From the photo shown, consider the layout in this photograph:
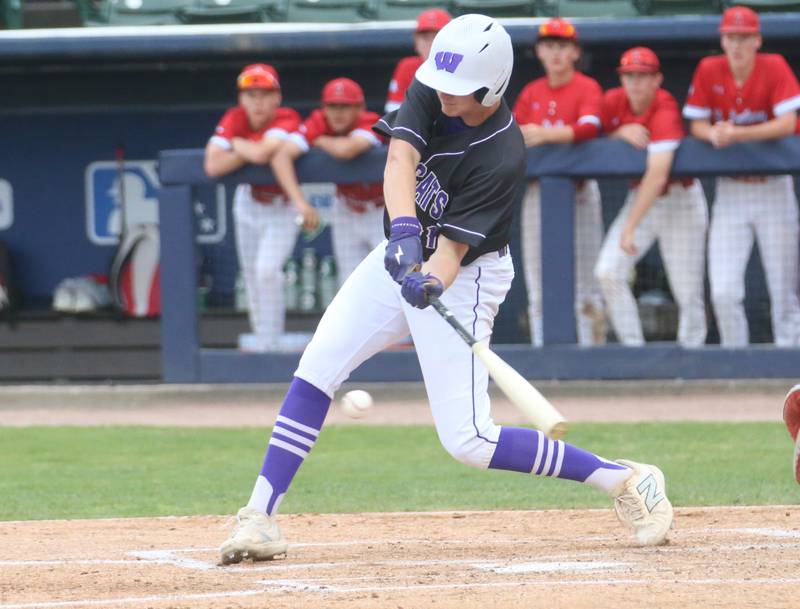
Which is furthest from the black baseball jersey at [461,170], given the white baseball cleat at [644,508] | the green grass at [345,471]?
the green grass at [345,471]

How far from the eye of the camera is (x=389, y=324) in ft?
13.9

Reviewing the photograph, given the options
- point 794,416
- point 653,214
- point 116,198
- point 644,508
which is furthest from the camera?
point 116,198

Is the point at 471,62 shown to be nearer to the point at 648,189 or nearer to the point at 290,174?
the point at 648,189

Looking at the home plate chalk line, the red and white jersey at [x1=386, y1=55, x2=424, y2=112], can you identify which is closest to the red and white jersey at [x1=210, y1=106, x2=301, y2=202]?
the red and white jersey at [x1=386, y1=55, x2=424, y2=112]

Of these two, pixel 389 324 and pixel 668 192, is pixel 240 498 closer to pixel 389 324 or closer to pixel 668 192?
pixel 389 324

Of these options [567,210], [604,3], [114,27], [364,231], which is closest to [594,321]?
[567,210]

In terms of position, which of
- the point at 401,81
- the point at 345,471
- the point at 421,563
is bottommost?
the point at 345,471

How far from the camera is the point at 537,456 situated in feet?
14.1

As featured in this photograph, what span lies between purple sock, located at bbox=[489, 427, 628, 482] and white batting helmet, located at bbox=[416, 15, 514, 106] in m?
0.95

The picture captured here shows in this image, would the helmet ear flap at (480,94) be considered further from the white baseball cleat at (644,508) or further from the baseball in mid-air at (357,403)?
the white baseball cleat at (644,508)

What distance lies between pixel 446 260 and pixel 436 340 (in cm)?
22

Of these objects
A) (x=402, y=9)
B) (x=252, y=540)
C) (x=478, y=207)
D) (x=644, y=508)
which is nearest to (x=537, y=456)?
(x=644, y=508)

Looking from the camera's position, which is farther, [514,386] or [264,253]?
[264,253]

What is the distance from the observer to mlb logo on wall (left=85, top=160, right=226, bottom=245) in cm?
1078
